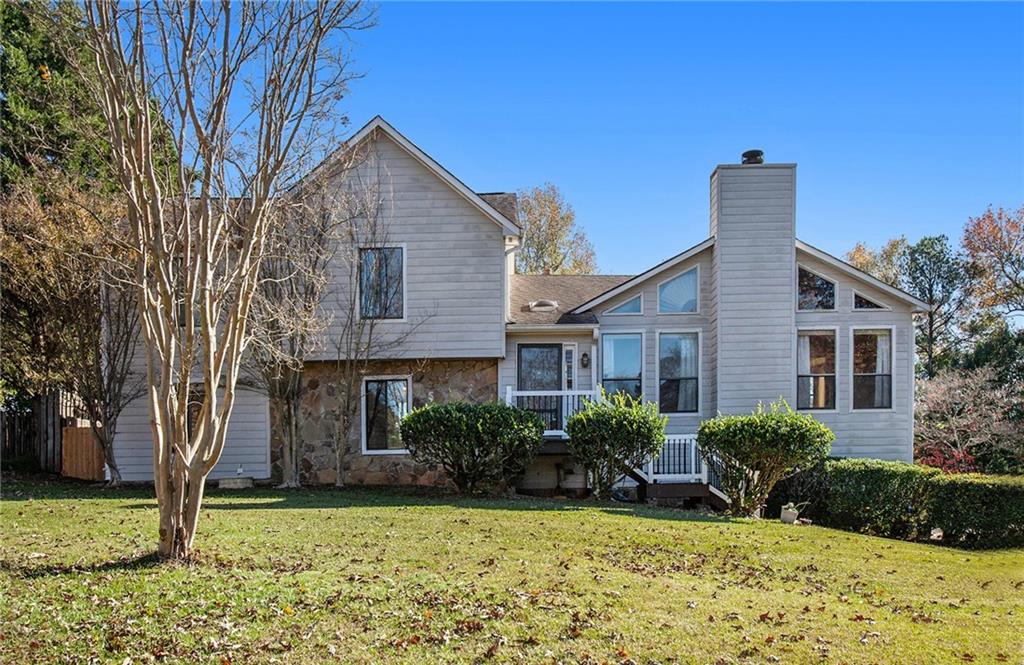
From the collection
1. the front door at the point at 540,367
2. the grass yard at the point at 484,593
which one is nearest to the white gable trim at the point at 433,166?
the front door at the point at 540,367

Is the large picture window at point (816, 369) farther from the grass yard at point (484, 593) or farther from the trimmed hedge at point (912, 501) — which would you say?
the grass yard at point (484, 593)

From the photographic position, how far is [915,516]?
1245 centimetres

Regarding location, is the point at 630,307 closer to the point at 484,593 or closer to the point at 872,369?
the point at 872,369

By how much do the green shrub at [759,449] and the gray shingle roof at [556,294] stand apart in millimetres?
4290

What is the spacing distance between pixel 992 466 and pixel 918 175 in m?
9.68

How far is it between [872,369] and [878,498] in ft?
15.1

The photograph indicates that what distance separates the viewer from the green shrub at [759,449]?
12.6 meters

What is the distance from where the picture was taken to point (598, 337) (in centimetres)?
1658

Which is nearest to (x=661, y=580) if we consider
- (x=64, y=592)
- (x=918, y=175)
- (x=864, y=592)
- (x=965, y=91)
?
(x=864, y=592)

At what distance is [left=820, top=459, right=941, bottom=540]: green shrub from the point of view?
12445 millimetres

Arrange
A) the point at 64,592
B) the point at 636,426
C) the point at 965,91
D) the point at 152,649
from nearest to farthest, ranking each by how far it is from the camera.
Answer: the point at 152,649, the point at 64,592, the point at 965,91, the point at 636,426

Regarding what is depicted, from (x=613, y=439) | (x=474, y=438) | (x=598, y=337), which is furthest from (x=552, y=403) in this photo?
(x=474, y=438)

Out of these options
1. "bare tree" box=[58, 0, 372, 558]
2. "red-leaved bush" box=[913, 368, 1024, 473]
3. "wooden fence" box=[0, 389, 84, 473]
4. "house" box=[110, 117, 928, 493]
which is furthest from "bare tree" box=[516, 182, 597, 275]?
"bare tree" box=[58, 0, 372, 558]

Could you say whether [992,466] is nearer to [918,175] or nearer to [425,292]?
[918,175]
